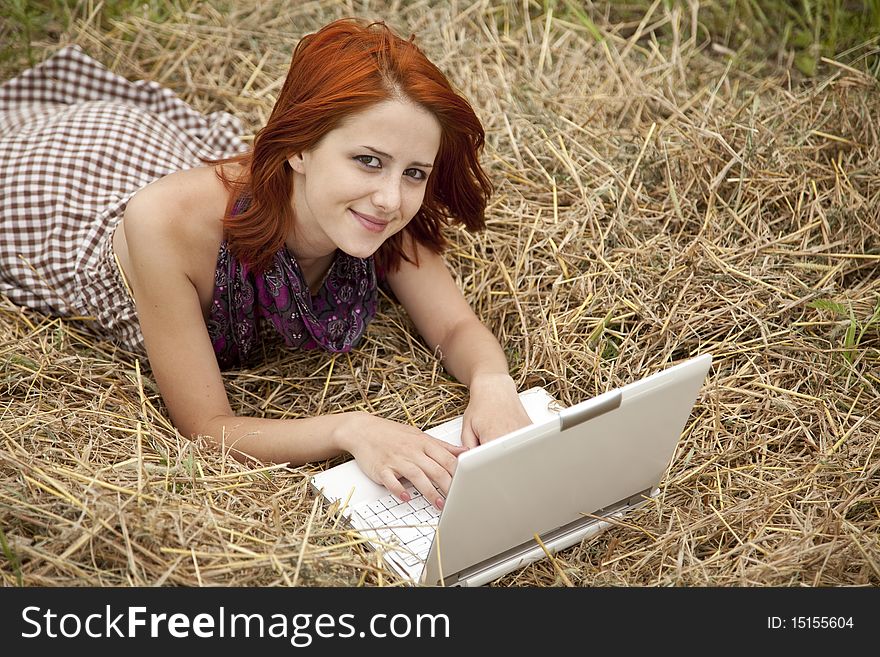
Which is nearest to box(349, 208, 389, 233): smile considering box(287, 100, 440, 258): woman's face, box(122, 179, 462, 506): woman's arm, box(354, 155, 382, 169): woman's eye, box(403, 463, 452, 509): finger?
box(287, 100, 440, 258): woman's face


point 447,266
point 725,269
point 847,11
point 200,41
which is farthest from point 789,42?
point 200,41

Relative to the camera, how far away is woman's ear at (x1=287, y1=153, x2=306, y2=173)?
6.56ft

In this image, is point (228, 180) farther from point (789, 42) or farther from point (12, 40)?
point (789, 42)

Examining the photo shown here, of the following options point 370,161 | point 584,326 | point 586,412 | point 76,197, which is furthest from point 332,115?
point 76,197

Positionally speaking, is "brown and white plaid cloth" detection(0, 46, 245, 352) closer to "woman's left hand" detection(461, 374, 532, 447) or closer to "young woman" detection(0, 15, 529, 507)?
"young woman" detection(0, 15, 529, 507)

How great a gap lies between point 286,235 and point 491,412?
62cm

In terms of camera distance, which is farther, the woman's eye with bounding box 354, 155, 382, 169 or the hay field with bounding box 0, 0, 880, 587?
the woman's eye with bounding box 354, 155, 382, 169

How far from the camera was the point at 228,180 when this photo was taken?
7.10 feet

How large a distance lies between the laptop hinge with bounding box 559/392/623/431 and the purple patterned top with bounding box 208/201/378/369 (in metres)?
0.95

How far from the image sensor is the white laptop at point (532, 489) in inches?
61.1

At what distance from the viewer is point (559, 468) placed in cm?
168

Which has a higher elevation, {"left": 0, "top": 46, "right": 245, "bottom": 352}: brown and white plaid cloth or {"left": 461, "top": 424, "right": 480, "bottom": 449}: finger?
{"left": 0, "top": 46, "right": 245, "bottom": 352}: brown and white plaid cloth

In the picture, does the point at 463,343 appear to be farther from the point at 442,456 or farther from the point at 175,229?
the point at 175,229
